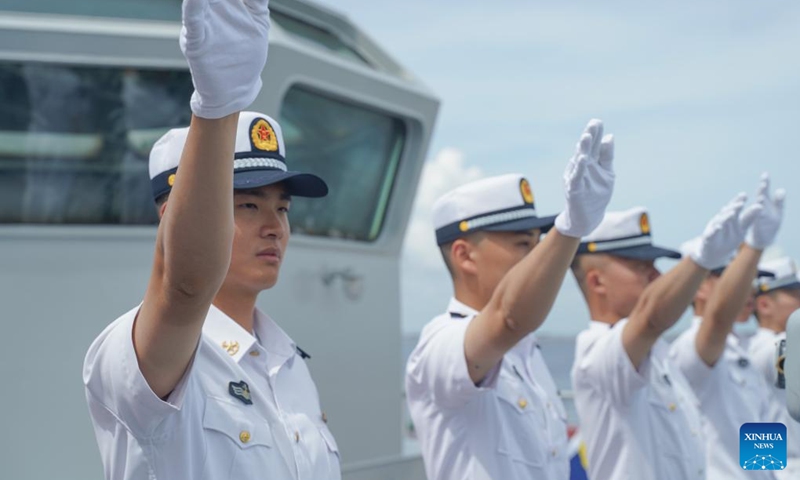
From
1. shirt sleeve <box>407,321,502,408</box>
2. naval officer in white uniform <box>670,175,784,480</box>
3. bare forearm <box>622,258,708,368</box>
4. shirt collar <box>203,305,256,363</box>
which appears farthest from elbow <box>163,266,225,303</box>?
naval officer in white uniform <box>670,175,784,480</box>

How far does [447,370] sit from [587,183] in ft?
2.01

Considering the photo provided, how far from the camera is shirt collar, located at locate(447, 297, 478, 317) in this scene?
2848 millimetres

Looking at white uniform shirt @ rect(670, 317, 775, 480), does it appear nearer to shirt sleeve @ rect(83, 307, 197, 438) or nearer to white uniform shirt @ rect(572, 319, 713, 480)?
white uniform shirt @ rect(572, 319, 713, 480)

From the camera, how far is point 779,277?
588cm

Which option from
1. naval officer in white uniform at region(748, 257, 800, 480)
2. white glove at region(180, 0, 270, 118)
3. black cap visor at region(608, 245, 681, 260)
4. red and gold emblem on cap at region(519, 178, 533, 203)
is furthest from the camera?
naval officer in white uniform at region(748, 257, 800, 480)

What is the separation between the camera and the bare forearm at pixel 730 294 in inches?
148

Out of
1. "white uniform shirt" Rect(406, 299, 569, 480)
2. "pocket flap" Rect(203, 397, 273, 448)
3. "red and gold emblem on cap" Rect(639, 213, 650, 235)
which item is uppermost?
"red and gold emblem on cap" Rect(639, 213, 650, 235)

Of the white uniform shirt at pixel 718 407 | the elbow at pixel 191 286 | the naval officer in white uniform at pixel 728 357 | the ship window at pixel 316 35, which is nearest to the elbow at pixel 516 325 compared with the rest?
the elbow at pixel 191 286

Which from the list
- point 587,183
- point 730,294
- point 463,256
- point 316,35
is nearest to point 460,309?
point 463,256

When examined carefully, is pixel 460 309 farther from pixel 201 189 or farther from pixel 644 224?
pixel 201 189

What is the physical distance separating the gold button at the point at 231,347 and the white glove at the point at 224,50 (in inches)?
30.3

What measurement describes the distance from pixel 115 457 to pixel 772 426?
132cm

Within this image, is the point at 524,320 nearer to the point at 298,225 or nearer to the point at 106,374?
the point at 106,374

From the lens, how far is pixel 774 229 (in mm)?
3770
